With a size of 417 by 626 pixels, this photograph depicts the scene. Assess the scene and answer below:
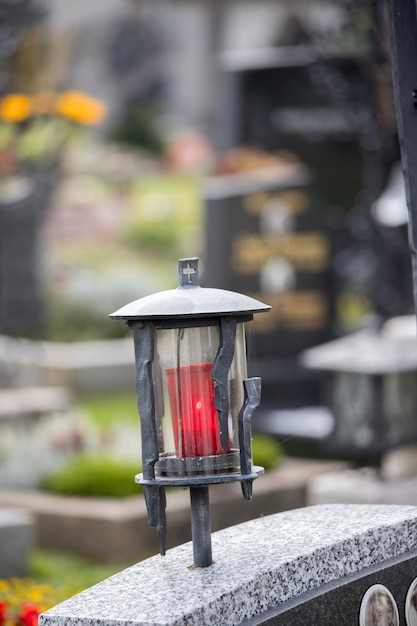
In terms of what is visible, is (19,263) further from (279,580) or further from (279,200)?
(279,580)

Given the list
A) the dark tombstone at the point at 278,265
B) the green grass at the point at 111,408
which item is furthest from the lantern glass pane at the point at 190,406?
the dark tombstone at the point at 278,265

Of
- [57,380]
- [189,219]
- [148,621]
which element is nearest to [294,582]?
[148,621]

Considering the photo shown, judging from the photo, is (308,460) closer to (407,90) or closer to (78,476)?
(78,476)

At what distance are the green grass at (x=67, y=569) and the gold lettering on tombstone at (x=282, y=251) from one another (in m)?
4.13

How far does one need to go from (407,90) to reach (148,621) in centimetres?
158

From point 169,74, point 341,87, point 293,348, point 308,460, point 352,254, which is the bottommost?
point 308,460

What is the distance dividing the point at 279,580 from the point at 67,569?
4.07m

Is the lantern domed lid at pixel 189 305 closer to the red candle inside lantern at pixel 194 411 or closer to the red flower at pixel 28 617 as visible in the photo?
the red candle inside lantern at pixel 194 411

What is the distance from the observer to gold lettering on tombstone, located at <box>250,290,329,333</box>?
11062 mm

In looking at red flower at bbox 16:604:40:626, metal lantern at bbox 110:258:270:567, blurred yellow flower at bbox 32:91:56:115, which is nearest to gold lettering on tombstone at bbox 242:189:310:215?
blurred yellow flower at bbox 32:91:56:115

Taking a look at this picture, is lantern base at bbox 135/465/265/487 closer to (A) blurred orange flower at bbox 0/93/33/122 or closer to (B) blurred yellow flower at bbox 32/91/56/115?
(A) blurred orange flower at bbox 0/93/33/122

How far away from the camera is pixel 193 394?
3.15 m

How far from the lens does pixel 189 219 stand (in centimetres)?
2369

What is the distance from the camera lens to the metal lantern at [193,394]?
312 cm
